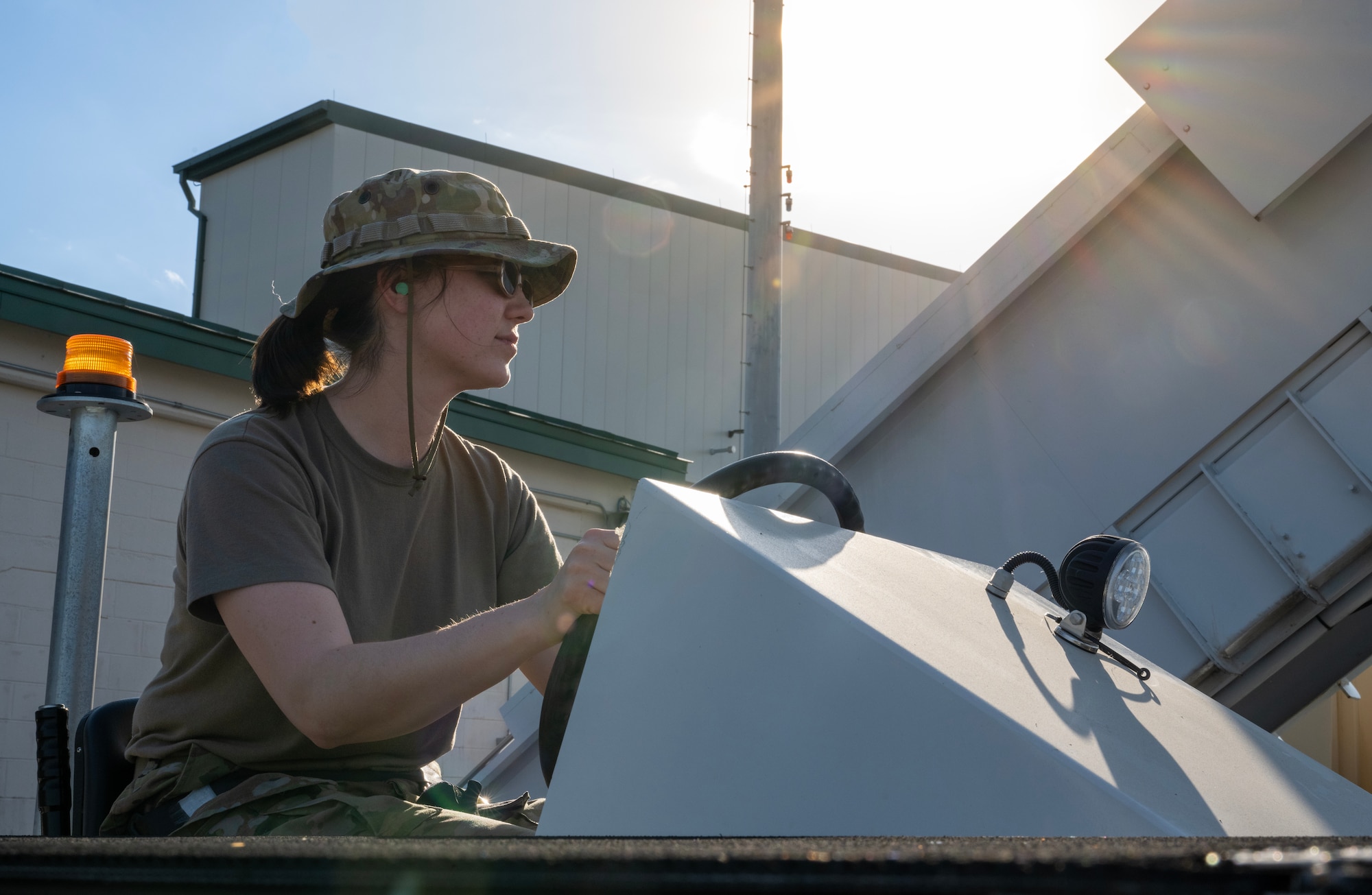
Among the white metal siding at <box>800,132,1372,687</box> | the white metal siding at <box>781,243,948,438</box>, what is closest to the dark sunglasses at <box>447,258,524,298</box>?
the white metal siding at <box>800,132,1372,687</box>

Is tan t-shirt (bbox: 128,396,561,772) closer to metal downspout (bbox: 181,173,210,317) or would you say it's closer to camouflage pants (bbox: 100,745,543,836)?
camouflage pants (bbox: 100,745,543,836)

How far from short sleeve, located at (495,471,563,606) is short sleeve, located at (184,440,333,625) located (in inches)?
18.8

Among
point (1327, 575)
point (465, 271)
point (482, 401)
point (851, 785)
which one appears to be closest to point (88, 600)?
point (465, 271)

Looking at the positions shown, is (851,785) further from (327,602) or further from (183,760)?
(183,760)

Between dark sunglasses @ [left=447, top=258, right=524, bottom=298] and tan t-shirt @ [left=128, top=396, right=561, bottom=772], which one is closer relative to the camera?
tan t-shirt @ [left=128, top=396, right=561, bottom=772]

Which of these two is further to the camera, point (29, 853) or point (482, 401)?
point (482, 401)

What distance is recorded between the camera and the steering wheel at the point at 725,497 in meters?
1.18

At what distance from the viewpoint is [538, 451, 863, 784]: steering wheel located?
1.18 metres

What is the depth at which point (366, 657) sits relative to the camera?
4.17 feet

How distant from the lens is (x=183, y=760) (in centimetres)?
146

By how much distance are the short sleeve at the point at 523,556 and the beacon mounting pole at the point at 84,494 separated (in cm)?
116

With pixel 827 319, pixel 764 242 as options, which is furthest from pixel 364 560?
pixel 827 319

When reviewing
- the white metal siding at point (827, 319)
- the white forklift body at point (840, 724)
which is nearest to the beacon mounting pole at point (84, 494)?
the white forklift body at point (840, 724)

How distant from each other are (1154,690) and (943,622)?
0.37m
